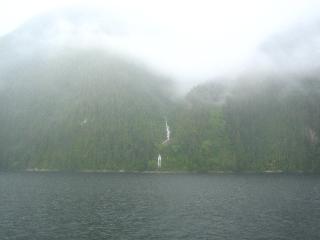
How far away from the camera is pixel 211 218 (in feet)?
271

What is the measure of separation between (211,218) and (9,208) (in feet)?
168

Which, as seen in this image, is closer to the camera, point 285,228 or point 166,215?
point 285,228

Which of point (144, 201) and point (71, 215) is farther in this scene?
point (144, 201)

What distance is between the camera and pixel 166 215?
3369 inches

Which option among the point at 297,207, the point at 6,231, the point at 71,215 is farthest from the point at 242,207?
the point at 6,231

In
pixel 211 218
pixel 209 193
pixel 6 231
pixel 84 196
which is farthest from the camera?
pixel 209 193

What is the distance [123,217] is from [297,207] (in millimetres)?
48477

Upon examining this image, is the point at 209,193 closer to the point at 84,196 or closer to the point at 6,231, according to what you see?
the point at 84,196

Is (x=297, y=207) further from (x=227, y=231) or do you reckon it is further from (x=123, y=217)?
(x=123, y=217)

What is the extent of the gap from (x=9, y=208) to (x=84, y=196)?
29273 mm

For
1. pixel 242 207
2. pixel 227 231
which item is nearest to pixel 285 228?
pixel 227 231

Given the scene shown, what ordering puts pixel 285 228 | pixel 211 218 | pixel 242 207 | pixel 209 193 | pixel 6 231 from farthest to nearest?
pixel 209 193, pixel 242 207, pixel 211 218, pixel 285 228, pixel 6 231

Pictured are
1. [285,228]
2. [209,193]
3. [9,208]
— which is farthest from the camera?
[209,193]

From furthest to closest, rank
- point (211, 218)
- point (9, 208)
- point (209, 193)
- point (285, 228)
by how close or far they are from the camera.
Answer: point (209, 193), point (9, 208), point (211, 218), point (285, 228)
